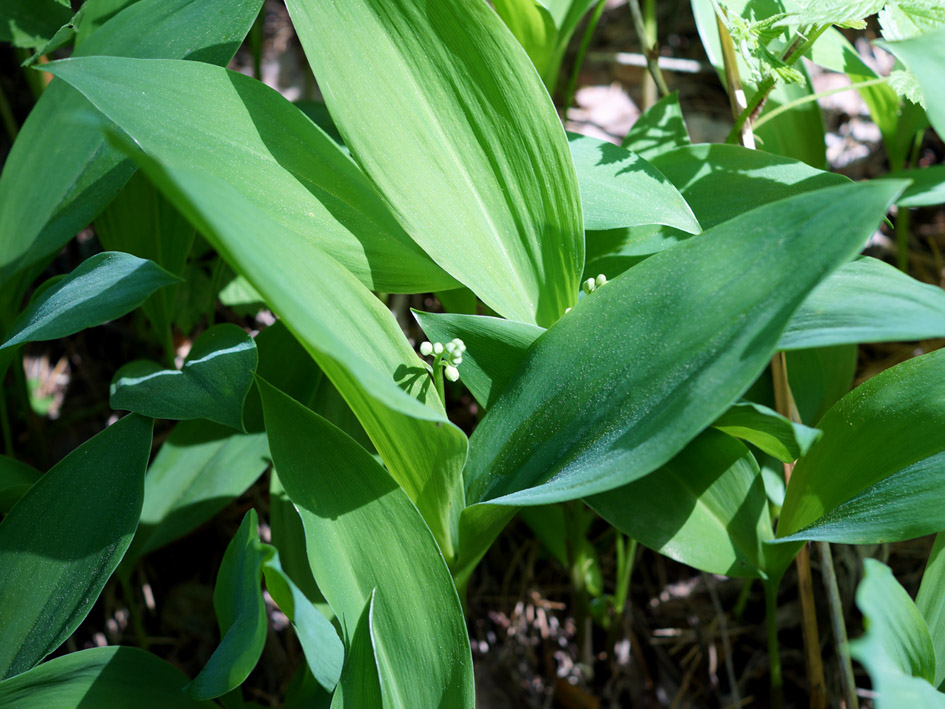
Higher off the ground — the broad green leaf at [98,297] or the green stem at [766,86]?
the green stem at [766,86]

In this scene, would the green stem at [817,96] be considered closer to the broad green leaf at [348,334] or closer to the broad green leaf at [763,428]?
the broad green leaf at [763,428]

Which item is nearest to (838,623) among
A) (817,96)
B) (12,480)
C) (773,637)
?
(773,637)

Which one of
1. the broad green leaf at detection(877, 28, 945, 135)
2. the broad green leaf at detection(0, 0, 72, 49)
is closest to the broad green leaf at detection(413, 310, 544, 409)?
the broad green leaf at detection(877, 28, 945, 135)

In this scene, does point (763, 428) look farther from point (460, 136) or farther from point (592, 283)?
point (460, 136)

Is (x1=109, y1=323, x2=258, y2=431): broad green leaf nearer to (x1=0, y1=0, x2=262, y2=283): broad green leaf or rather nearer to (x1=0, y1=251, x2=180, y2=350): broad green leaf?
(x1=0, y1=251, x2=180, y2=350): broad green leaf

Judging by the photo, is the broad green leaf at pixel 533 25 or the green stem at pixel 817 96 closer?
the green stem at pixel 817 96

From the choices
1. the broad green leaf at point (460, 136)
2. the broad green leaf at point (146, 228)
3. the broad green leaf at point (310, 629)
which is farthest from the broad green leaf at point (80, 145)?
the broad green leaf at point (310, 629)
